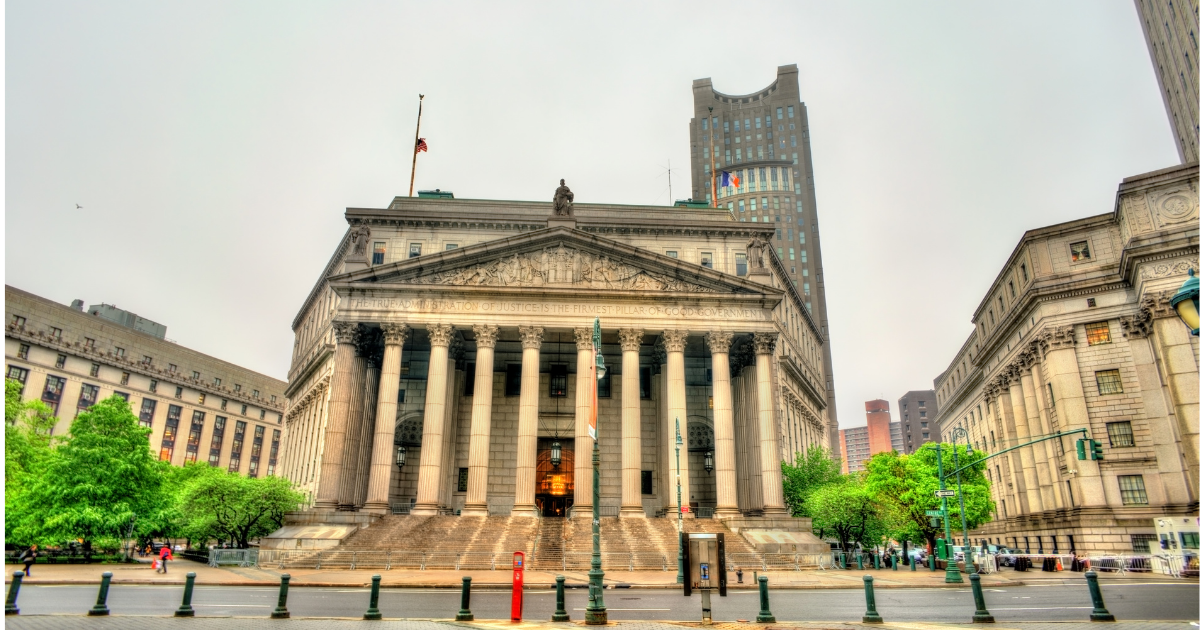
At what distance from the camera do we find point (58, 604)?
1967cm

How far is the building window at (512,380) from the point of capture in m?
53.0

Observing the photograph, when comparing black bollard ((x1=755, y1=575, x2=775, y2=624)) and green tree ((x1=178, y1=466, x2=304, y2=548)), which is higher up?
green tree ((x1=178, y1=466, x2=304, y2=548))

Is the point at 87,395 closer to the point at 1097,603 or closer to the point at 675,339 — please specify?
the point at 675,339

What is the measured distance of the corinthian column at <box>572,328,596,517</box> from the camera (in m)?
40.9

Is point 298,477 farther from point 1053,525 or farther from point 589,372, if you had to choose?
point 1053,525

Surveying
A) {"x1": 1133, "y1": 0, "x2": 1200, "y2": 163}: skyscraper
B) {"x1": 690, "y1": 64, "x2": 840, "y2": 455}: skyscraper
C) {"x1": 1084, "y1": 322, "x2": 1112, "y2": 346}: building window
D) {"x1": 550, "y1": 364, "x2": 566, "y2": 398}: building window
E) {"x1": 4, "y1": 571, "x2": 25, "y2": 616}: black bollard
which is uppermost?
{"x1": 690, "y1": 64, "x2": 840, "y2": 455}: skyscraper

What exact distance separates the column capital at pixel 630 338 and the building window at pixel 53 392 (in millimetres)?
71406

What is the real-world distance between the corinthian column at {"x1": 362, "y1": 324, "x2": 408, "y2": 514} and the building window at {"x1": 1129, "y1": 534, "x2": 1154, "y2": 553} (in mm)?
48337

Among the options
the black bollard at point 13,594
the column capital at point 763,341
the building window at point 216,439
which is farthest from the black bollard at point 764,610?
the building window at point 216,439

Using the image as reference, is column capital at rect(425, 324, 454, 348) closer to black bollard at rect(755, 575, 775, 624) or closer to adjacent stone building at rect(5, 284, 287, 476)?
black bollard at rect(755, 575, 775, 624)

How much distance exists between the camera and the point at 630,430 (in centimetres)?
4275

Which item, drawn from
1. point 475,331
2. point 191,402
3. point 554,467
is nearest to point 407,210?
point 475,331

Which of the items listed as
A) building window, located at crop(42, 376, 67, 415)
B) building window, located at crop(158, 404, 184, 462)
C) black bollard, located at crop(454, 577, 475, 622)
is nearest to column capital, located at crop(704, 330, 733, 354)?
black bollard, located at crop(454, 577, 475, 622)

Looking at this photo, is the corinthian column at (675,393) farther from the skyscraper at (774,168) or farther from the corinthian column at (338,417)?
the skyscraper at (774,168)
